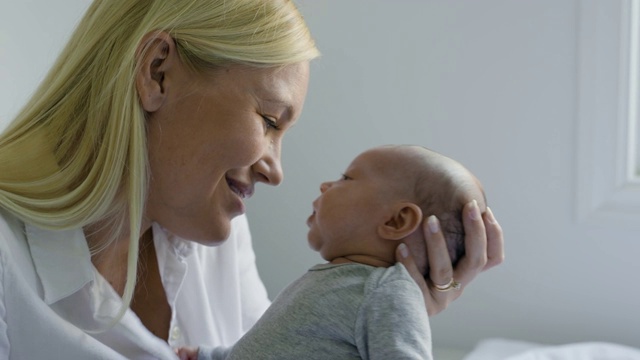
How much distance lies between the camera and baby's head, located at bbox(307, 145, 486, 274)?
1.37 m

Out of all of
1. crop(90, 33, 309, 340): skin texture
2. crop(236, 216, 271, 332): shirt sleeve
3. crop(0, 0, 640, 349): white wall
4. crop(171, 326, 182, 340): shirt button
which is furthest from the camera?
crop(0, 0, 640, 349): white wall

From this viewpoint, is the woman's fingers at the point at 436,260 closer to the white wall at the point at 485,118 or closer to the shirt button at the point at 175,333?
the shirt button at the point at 175,333

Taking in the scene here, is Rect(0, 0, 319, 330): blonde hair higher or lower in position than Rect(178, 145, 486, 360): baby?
higher

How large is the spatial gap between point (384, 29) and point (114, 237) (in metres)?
1.05

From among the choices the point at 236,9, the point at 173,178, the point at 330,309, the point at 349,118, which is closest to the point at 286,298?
the point at 330,309

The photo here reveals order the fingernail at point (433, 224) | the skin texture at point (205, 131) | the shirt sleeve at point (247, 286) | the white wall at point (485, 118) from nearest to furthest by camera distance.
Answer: the fingernail at point (433, 224) → the skin texture at point (205, 131) → the shirt sleeve at point (247, 286) → the white wall at point (485, 118)

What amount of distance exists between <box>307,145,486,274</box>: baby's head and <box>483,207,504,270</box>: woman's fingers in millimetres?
25

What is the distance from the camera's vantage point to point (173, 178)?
148 centimetres

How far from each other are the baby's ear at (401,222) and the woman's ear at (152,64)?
1.32 feet

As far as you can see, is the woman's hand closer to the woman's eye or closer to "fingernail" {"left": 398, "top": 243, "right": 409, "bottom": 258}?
"fingernail" {"left": 398, "top": 243, "right": 409, "bottom": 258}

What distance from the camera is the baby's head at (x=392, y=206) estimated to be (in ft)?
4.49

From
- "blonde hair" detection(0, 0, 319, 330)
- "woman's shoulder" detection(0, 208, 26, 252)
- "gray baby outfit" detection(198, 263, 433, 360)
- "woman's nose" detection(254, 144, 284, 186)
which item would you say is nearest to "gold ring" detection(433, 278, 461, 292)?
"gray baby outfit" detection(198, 263, 433, 360)

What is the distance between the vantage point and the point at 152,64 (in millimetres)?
1458

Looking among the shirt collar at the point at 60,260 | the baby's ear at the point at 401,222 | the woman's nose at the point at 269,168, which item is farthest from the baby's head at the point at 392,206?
the shirt collar at the point at 60,260
